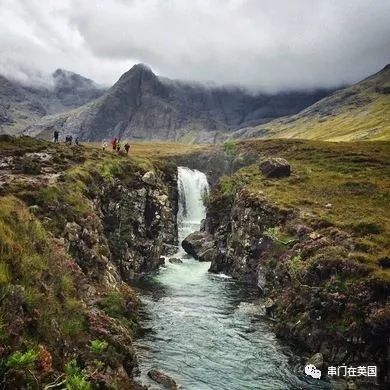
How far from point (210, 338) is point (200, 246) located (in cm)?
4181

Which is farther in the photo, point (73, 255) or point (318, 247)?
point (318, 247)

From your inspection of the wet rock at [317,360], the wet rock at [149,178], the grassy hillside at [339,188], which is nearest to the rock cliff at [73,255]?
the wet rock at [149,178]

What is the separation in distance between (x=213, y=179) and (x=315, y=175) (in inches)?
1750

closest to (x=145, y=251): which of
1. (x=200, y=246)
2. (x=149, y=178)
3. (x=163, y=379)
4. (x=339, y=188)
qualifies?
(x=149, y=178)

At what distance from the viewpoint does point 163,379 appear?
93.8 feet

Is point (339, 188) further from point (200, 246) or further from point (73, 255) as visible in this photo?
point (73, 255)

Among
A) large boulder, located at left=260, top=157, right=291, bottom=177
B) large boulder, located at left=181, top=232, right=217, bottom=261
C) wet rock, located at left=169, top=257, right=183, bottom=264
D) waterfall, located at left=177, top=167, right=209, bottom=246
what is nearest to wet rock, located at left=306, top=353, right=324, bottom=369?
large boulder, located at left=181, top=232, right=217, bottom=261

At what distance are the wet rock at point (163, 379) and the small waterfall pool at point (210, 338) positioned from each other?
1.59 feet

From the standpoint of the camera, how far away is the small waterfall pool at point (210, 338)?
30.9m

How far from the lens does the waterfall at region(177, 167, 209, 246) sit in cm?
9922

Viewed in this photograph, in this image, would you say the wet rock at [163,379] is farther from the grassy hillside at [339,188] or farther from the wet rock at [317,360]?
the grassy hillside at [339,188]

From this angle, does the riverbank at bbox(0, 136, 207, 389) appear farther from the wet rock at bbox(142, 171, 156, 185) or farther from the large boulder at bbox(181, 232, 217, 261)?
the large boulder at bbox(181, 232, 217, 261)

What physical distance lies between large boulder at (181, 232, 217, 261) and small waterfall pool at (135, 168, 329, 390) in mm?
11949

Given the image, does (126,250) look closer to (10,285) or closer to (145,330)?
(145,330)
